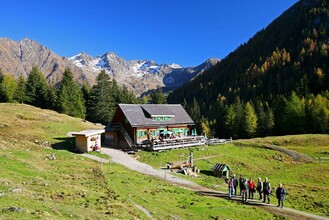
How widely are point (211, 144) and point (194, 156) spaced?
10255 millimetres

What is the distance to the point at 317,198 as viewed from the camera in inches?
1359

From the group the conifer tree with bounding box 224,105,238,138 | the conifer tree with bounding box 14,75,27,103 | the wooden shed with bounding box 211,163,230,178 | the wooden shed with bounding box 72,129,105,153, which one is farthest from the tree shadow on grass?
the conifer tree with bounding box 224,105,238,138

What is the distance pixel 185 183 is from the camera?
3612 cm

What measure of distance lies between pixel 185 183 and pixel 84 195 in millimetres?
17404

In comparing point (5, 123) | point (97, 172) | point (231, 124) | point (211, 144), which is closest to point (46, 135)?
point (5, 123)

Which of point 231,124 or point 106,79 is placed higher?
point 106,79

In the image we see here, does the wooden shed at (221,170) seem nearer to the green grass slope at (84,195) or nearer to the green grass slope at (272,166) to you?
the green grass slope at (272,166)

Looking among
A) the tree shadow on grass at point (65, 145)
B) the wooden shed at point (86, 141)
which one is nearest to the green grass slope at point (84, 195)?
the wooden shed at point (86, 141)

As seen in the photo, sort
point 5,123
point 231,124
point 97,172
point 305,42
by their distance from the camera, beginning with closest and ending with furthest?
point 97,172 < point 5,123 < point 231,124 < point 305,42

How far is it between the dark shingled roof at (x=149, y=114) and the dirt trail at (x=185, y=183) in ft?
27.7

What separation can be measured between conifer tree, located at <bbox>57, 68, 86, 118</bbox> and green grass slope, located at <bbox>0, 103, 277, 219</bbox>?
187ft

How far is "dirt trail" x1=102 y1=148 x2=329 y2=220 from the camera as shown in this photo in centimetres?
2770

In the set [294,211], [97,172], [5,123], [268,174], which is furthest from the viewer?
[5,123]

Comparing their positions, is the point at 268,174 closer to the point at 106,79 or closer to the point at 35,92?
the point at 106,79
